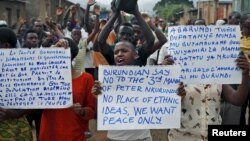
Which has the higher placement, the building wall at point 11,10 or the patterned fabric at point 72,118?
the building wall at point 11,10

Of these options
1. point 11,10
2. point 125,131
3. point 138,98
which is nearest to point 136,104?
point 138,98

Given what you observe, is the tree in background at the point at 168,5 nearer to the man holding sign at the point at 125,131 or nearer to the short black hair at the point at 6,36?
the man holding sign at the point at 125,131

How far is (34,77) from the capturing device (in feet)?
12.2

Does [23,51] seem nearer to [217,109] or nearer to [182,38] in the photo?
[182,38]

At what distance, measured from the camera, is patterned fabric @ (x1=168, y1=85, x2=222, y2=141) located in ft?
12.1

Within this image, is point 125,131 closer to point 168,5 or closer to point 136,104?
point 136,104

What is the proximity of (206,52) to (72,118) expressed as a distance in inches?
47.3

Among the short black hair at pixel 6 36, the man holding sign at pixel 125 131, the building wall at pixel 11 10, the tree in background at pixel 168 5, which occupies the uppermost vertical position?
the tree in background at pixel 168 5

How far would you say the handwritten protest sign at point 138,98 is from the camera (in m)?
3.68

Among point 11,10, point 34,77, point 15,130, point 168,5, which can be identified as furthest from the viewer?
point 168,5

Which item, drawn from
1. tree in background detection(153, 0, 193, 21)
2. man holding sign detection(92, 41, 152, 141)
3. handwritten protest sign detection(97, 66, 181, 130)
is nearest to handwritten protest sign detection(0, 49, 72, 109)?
handwritten protest sign detection(97, 66, 181, 130)

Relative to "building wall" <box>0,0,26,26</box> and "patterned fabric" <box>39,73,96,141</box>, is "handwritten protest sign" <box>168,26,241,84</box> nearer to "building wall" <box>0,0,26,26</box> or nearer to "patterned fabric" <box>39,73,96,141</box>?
"patterned fabric" <box>39,73,96,141</box>

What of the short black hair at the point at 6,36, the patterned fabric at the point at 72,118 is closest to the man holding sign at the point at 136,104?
the patterned fabric at the point at 72,118

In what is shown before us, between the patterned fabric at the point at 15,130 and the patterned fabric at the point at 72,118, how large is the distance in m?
0.14
